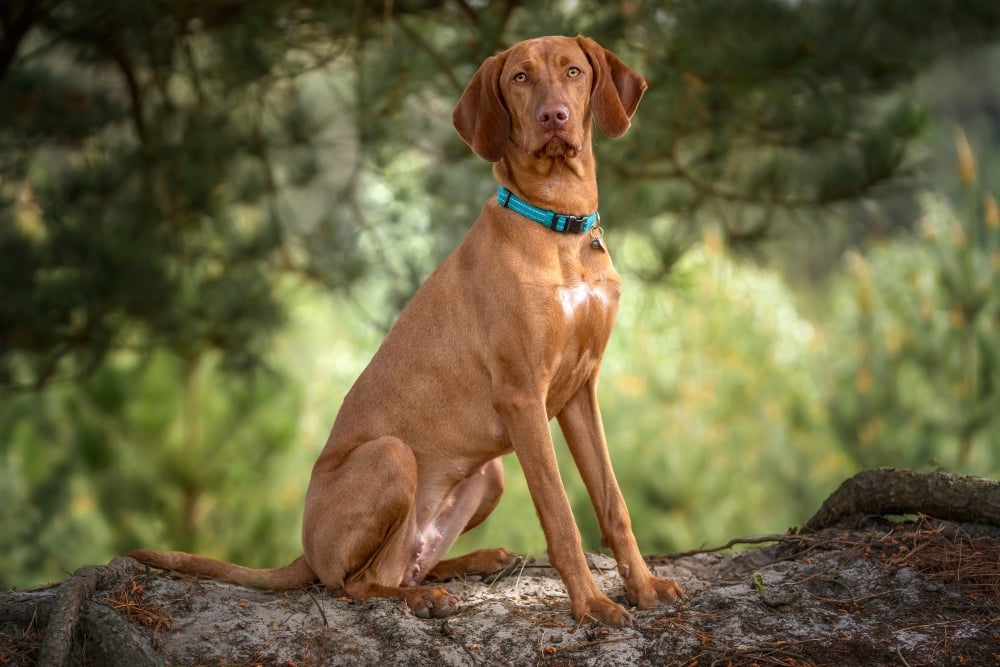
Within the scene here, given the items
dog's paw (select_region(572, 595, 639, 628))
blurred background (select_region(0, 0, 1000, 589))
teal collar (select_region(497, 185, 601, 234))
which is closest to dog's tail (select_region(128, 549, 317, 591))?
blurred background (select_region(0, 0, 1000, 589))

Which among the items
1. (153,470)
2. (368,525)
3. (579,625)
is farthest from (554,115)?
(153,470)

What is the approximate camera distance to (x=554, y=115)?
3627mm

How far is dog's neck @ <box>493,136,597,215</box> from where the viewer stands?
3.82 meters

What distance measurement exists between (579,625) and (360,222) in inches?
153

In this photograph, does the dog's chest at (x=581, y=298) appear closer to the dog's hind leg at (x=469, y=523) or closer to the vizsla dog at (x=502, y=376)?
the vizsla dog at (x=502, y=376)

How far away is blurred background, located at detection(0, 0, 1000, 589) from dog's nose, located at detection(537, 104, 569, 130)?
1595 millimetres

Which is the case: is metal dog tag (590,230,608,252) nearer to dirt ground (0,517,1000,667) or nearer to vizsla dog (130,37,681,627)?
vizsla dog (130,37,681,627)

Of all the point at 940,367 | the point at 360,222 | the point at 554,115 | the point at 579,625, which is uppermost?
the point at 360,222

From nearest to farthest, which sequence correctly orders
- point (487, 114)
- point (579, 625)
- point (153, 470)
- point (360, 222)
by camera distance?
point (579, 625), point (487, 114), point (360, 222), point (153, 470)

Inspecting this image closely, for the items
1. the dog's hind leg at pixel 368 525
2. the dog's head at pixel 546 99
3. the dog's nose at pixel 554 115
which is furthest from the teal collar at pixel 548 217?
the dog's hind leg at pixel 368 525

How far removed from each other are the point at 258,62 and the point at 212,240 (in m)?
1.59

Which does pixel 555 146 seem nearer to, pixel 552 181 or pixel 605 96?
pixel 552 181

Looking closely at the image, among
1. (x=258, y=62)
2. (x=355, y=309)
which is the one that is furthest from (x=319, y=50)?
(x=355, y=309)

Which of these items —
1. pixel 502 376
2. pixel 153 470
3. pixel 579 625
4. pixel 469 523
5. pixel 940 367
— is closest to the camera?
pixel 579 625
